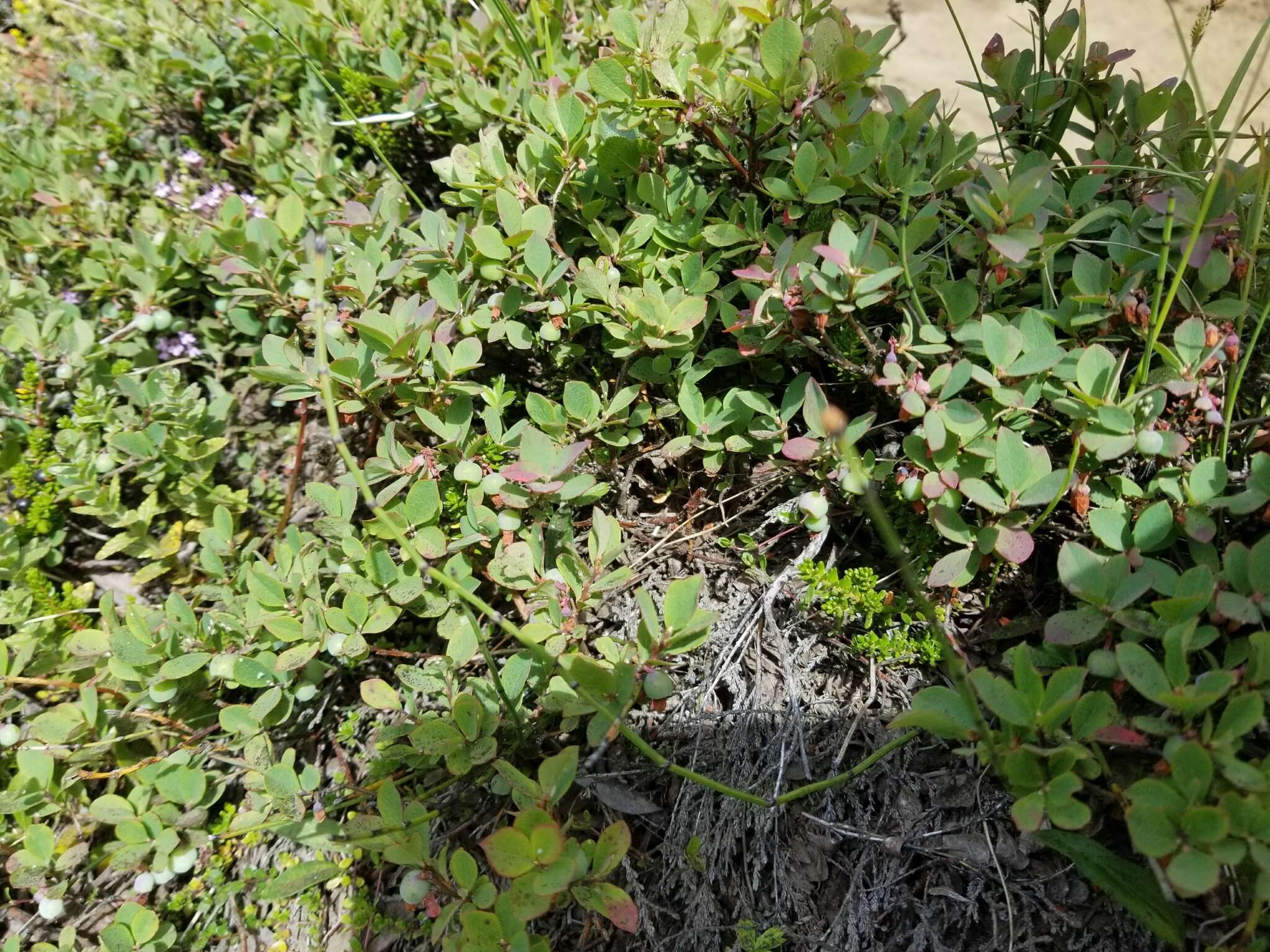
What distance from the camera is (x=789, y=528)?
1.71 meters

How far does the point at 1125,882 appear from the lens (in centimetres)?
118

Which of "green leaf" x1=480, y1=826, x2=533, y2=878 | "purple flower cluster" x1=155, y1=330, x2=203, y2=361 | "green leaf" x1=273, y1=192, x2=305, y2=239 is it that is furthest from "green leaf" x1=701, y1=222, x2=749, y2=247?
"purple flower cluster" x1=155, y1=330, x2=203, y2=361

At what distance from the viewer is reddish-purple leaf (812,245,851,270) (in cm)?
136

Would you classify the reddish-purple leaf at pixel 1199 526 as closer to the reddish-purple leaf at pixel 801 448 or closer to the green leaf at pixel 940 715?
the green leaf at pixel 940 715

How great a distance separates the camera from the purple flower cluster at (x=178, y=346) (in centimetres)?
226

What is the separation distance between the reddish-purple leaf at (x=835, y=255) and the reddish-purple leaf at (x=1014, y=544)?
1.78 ft

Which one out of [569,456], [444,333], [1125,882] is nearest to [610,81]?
[444,333]

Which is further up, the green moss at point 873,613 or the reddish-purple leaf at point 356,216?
the reddish-purple leaf at point 356,216

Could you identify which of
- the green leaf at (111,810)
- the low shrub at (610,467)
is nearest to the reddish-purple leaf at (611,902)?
the low shrub at (610,467)

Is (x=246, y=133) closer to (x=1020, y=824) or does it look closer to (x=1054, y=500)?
(x=1054, y=500)

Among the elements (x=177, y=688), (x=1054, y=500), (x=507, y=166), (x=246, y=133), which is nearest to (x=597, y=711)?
(x=1054, y=500)

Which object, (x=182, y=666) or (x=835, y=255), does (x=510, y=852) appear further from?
(x=835, y=255)

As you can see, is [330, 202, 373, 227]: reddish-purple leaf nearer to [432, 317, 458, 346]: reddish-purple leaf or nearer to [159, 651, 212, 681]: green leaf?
[432, 317, 458, 346]: reddish-purple leaf

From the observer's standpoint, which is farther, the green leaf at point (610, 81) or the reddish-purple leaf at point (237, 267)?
the reddish-purple leaf at point (237, 267)
